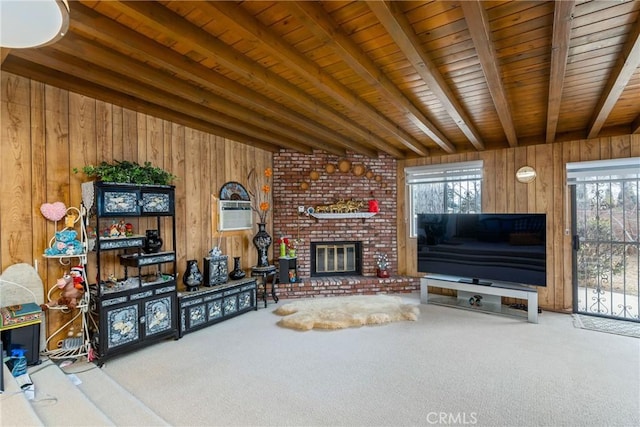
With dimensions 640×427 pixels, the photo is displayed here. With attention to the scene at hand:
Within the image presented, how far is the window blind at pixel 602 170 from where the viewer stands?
392cm

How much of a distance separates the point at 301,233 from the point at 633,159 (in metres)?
4.57


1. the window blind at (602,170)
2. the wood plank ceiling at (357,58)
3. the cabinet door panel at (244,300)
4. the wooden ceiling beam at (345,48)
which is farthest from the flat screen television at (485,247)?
the cabinet door panel at (244,300)

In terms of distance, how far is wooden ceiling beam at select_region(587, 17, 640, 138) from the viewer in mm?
1999

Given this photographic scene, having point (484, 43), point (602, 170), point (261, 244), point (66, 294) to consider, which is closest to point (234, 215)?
point (261, 244)

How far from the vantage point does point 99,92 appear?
10.4 ft

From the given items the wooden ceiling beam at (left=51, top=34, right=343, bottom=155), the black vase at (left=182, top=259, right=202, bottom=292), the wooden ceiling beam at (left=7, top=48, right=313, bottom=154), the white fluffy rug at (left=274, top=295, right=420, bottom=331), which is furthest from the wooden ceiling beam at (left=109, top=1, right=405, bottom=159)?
the white fluffy rug at (left=274, top=295, right=420, bottom=331)

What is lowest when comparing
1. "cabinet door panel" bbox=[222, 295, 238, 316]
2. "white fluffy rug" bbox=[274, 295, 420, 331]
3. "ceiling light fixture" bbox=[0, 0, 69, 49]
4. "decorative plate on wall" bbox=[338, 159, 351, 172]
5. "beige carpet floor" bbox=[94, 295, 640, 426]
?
"beige carpet floor" bbox=[94, 295, 640, 426]

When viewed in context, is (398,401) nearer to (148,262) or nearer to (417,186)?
(148,262)

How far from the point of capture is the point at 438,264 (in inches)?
195

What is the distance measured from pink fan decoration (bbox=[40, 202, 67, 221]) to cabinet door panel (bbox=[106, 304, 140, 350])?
1008 millimetres

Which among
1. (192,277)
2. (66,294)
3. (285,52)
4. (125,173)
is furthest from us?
(192,277)

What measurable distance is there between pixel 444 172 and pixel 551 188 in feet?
4.84

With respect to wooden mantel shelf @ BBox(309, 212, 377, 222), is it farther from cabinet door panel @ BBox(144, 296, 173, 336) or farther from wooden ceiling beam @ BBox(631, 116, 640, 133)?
wooden ceiling beam @ BBox(631, 116, 640, 133)

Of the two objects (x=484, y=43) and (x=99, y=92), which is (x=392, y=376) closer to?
(x=484, y=43)
